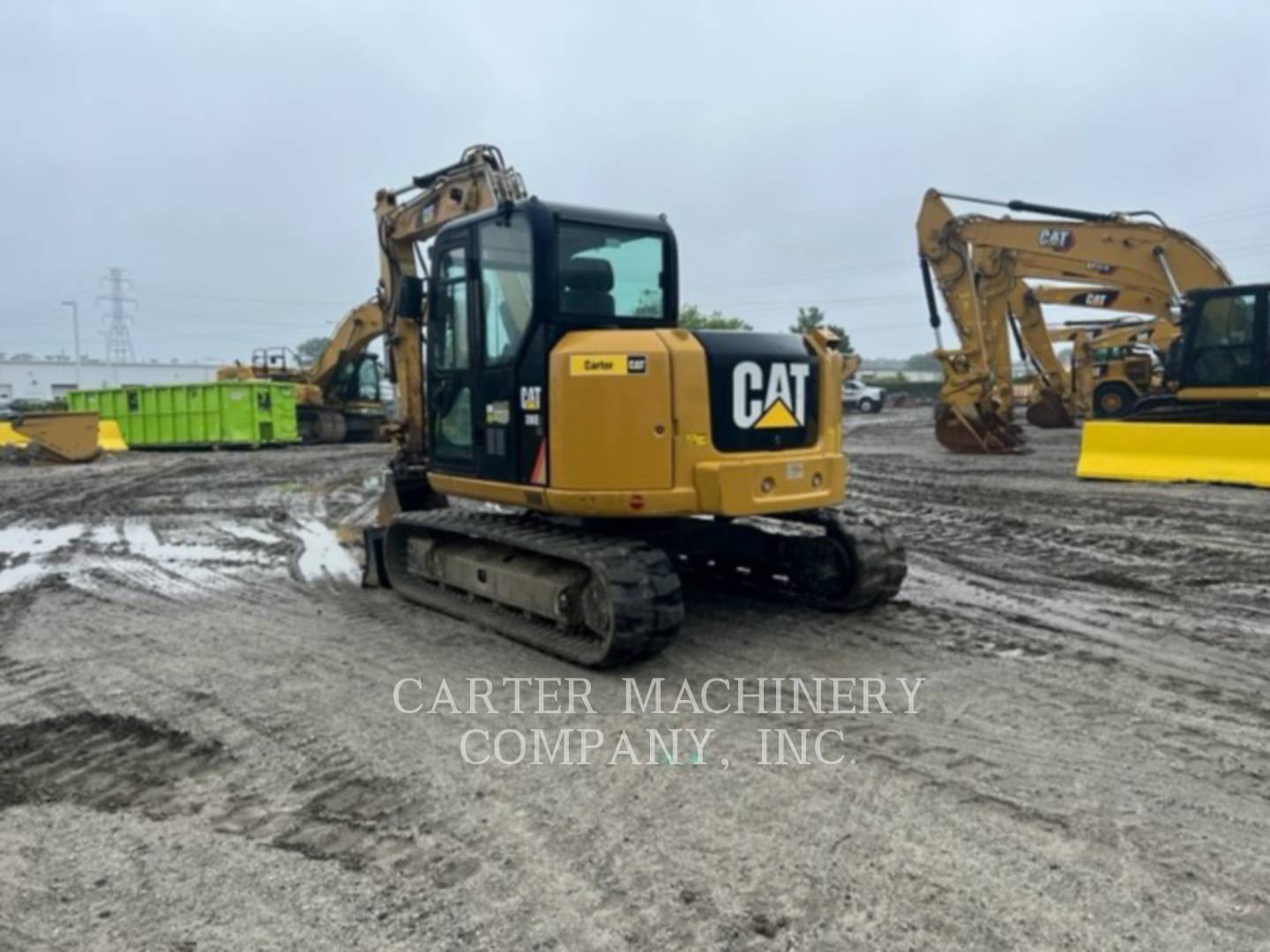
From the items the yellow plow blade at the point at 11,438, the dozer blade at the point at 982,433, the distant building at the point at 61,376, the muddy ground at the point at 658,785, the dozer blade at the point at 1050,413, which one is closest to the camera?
the muddy ground at the point at 658,785

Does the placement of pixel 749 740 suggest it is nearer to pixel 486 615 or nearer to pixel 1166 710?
pixel 1166 710

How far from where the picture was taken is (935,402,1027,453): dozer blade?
56.4 ft

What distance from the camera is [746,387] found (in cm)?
534

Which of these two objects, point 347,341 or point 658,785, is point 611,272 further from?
point 347,341

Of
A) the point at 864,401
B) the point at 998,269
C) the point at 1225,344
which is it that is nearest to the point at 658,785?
the point at 1225,344

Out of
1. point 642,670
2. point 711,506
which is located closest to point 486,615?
point 642,670

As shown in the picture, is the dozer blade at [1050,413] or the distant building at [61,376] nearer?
the dozer blade at [1050,413]

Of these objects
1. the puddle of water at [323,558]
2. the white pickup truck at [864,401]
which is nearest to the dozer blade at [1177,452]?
the puddle of water at [323,558]

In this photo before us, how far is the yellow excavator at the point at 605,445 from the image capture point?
511 cm

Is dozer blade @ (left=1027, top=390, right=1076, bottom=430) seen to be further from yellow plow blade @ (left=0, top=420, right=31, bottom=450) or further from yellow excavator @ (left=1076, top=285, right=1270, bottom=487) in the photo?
yellow plow blade @ (left=0, top=420, right=31, bottom=450)

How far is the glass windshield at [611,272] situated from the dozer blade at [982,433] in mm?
12722

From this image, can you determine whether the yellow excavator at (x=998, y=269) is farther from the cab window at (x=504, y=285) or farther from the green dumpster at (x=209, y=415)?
the green dumpster at (x=209, y=415)

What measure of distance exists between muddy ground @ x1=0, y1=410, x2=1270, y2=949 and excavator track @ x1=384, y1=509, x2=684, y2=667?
21cm

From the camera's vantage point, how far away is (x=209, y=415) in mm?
24469
